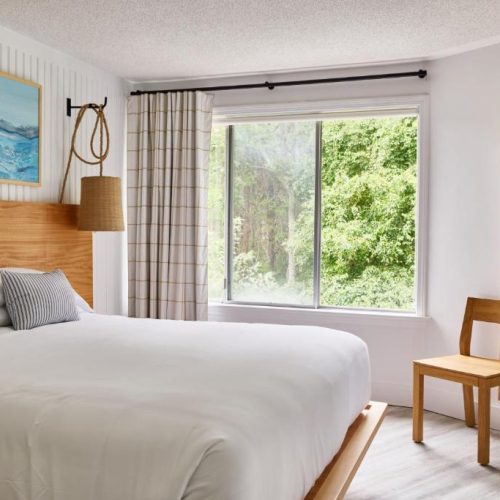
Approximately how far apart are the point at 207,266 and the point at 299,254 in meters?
0.72

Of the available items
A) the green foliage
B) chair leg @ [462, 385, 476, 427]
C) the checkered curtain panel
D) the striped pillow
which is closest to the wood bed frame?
the striped pillow

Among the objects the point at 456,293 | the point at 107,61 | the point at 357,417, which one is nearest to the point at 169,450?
the point at 357,417

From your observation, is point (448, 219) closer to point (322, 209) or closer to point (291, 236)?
point (322, 209)

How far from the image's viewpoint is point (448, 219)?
4016 mm

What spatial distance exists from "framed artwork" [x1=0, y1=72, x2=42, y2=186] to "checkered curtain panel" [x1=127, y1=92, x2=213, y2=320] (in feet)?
3.21

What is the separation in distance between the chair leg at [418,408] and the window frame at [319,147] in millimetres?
781

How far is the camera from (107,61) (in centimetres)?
414

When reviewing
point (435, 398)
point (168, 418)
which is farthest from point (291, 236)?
point (168, 418)

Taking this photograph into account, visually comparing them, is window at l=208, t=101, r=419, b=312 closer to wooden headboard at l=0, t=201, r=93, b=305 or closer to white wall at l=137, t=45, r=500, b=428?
white wall at l=137, t=45, r=500, b=428

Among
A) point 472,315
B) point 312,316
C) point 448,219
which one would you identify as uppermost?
point 448,219

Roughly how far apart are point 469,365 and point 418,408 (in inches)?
15.3

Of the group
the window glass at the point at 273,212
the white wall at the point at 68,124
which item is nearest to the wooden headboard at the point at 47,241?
the white wall at the point at 68,124

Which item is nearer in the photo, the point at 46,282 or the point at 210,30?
the point at 46,282

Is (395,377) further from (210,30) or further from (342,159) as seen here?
(210,30)
